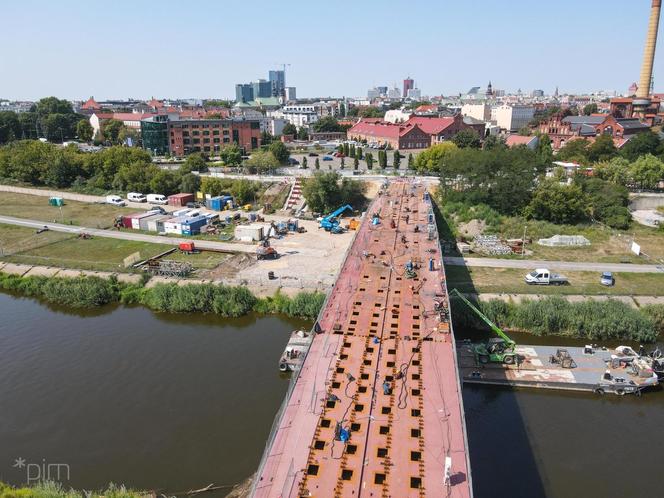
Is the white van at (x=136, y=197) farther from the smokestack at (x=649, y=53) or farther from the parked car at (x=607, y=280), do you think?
the smokestack at (x=649, y=53)

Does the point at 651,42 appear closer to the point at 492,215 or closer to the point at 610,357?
the point at 492,215

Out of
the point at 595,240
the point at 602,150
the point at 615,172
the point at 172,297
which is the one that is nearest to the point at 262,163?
the point at 172,297

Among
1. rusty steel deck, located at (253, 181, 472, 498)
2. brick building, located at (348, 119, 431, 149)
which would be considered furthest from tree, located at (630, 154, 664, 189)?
rusty steel deck, located at (253, 181, 472, 498)

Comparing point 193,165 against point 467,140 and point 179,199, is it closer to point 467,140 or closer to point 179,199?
point 179,199

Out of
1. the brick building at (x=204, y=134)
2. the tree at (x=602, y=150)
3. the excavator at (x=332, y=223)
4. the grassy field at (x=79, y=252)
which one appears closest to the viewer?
the grassy field at (x=79, y=252)

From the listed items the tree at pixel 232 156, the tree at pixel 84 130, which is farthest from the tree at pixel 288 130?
the tree at pixel 84 130

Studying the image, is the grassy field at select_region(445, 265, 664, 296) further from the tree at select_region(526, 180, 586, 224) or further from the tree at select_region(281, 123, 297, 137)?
the tree at select_region(281, 123, 297, 137)
